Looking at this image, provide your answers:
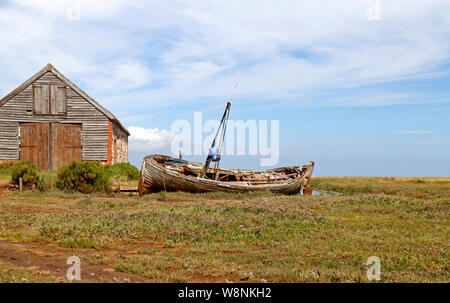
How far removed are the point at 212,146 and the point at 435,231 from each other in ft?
48.7

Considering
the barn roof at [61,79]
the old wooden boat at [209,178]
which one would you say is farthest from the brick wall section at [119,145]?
the old wooden boat at [209,178]

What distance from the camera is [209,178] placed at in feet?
88.4

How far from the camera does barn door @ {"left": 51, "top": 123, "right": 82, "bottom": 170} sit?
31875 mm

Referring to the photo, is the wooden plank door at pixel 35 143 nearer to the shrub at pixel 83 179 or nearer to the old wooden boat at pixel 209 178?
the shrub at pixel 83 179

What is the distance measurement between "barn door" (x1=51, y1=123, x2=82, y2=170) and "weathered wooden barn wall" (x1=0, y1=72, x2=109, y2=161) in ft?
1.31

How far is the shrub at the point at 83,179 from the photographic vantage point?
24.4 meters

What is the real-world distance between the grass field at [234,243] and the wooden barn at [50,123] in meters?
14.8

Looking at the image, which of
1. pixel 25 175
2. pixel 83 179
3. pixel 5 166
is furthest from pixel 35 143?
pixel 83 179

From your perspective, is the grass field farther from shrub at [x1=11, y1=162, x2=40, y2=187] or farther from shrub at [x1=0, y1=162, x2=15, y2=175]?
shrub at [x1=0, y1=162, x2=15, y2=175]

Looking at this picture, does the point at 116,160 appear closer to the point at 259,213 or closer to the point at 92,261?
the point at 259,213

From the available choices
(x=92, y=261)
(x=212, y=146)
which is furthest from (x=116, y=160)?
(x=92, y=261)

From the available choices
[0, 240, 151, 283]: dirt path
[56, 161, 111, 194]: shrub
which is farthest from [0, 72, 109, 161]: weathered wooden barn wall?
[0, 240, 151, 283]: dirt path

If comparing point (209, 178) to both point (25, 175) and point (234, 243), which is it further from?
point (234, 243)
